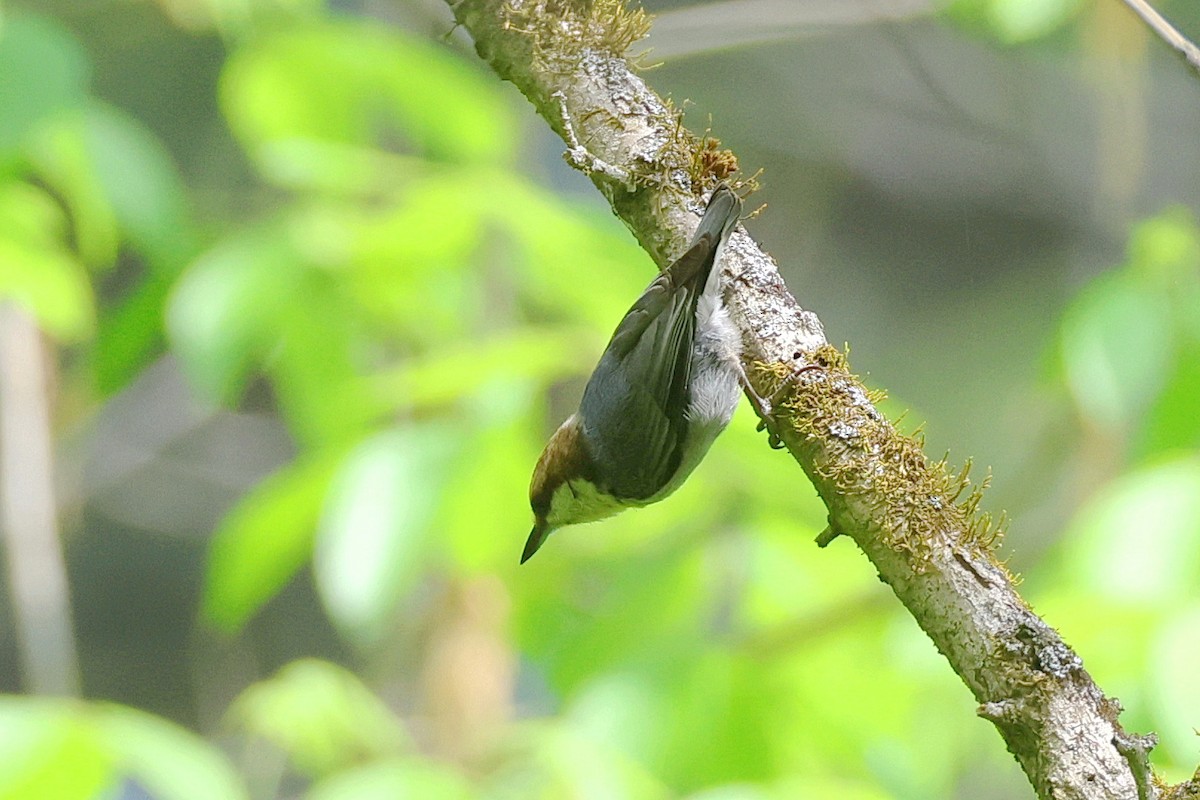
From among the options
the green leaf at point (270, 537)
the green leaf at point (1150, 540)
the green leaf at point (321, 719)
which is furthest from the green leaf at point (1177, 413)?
the green leaf at point (321, 719)

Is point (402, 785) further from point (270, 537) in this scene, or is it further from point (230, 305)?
point (230, 305)

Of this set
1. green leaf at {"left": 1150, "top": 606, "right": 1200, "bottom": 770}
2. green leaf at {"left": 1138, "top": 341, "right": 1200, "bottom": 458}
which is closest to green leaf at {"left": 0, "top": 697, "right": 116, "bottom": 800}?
green leaf at {"left": 1150, "top": 606, "right": 1200, "bottom": 770}

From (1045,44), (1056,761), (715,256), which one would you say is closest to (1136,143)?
(1045,44)

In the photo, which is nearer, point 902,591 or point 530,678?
point 902,591

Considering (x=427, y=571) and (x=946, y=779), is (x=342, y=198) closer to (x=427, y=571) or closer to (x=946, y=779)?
(x=427, y=571)

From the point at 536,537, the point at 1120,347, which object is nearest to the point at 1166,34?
the point at 1120,347

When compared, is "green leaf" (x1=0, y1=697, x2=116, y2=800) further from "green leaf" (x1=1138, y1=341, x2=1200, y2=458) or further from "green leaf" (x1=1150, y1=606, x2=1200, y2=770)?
"green leaf" (x1=1138, y1=341, x2=1200, y2=458)

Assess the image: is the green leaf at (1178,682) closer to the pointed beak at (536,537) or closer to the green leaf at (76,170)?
the pointed beak at (536,537)
